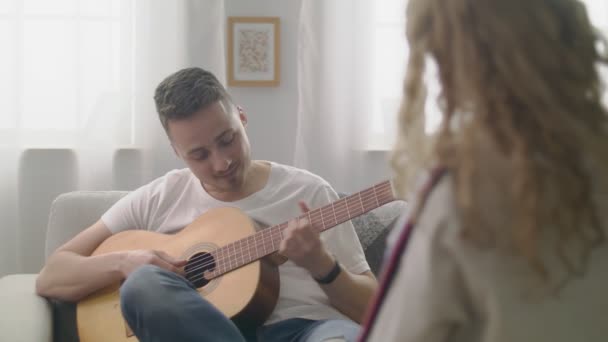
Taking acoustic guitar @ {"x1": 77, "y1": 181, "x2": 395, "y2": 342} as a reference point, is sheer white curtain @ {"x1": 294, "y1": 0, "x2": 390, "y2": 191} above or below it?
above

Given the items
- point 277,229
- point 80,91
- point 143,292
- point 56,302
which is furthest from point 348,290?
point 80,91

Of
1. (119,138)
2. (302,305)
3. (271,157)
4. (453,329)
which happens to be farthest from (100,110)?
(453,329)

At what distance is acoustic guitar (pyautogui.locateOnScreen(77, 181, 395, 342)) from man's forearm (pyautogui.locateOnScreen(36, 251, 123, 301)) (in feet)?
0.14

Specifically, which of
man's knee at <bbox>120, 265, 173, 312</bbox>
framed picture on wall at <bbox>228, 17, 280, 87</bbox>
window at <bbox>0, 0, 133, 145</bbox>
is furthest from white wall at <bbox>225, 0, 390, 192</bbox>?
man's knee at <bbox>120, 265, 173, 312</bbox>

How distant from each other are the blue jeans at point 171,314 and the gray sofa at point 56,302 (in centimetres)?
39

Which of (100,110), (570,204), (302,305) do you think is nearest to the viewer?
(570,204)

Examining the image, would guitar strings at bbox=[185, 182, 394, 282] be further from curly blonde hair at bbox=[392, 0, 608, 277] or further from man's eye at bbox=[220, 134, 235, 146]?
curly blonde hair at bbox=[392, 0, 608, 277]

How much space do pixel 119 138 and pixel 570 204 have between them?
2.26 meters

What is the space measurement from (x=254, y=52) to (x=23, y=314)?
143 centimetres

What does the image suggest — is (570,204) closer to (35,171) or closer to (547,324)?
(547,324)

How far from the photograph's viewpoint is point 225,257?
1771mm

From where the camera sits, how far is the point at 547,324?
28.8 inches

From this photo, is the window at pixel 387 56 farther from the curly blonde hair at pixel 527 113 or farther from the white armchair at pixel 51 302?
the curly blonde hair at pixel 527 113

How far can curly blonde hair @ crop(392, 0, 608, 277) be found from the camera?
701mm
